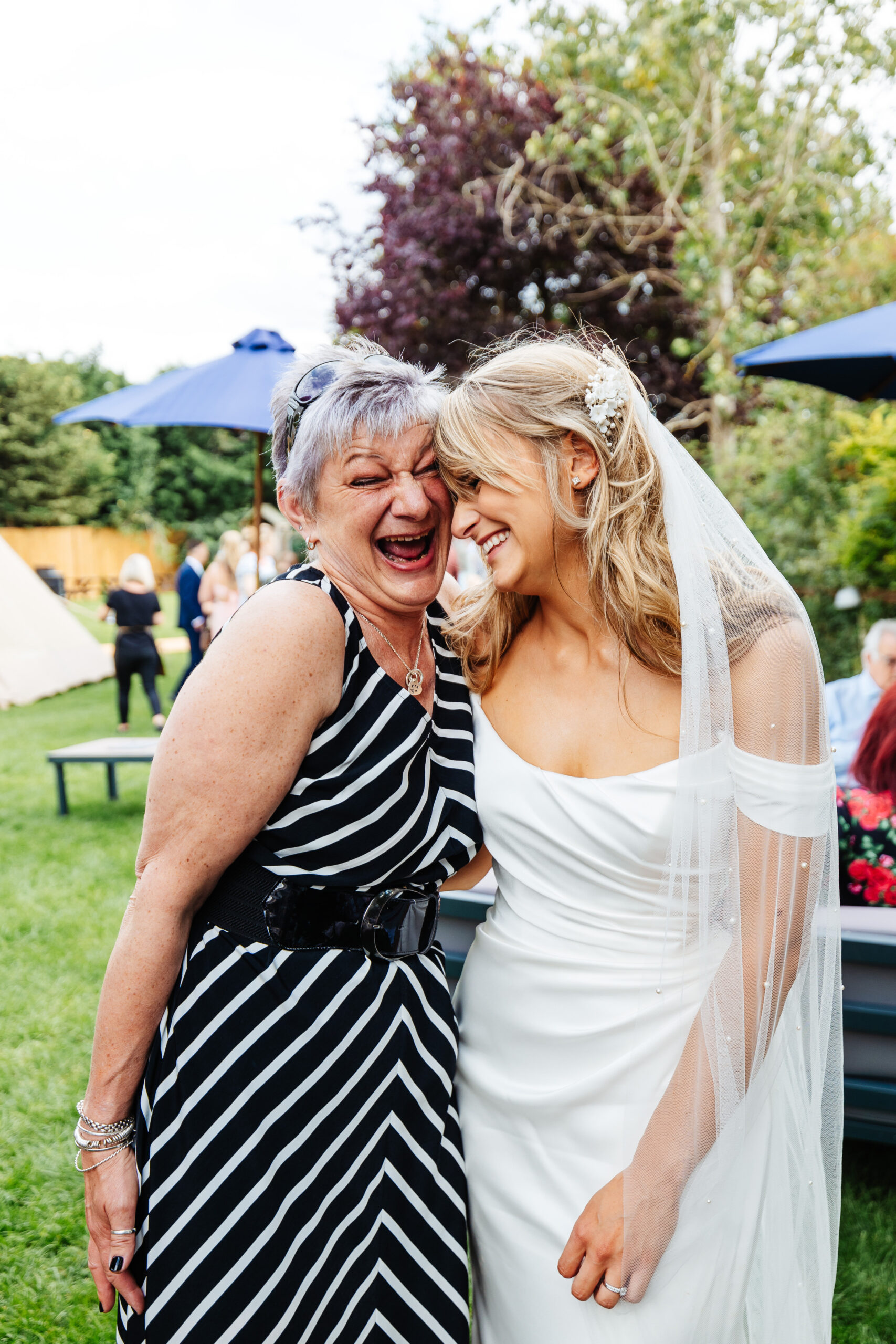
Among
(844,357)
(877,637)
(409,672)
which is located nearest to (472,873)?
(409,672)

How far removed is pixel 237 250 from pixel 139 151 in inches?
340

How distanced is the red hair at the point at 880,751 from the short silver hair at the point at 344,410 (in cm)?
250

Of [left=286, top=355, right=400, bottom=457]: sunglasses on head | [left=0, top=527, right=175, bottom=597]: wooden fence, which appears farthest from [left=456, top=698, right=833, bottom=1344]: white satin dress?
[left=0, top=527, right=175, bottom=597]: wooden fence

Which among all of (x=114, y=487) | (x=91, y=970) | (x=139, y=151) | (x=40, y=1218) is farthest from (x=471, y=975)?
(x=114, y=487)

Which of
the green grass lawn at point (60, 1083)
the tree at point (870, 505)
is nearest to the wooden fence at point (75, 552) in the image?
the green grass lawn at point (60, 1083)

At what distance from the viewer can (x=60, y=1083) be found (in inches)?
149

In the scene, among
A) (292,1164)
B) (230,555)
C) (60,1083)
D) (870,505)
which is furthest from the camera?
(230,555)

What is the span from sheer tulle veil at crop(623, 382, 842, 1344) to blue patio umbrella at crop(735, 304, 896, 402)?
14.1 feet

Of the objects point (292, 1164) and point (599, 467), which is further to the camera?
point (599, 467)

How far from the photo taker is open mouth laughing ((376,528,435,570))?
70.7 inches

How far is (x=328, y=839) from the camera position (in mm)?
1620

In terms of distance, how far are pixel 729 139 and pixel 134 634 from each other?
28.3ft

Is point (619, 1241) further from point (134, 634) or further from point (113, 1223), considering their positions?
point (134, 634)

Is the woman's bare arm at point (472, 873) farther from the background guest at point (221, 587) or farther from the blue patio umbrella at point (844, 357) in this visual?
the background guest at point (221, 587)
